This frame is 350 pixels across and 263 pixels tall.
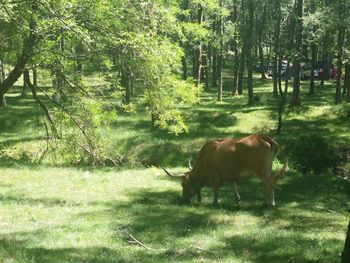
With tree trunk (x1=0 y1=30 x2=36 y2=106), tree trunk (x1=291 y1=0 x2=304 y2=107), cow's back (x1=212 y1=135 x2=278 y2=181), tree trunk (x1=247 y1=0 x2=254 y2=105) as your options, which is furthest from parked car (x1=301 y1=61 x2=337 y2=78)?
tree trunk (x1=0 y1=30 x2=36 y2=106)

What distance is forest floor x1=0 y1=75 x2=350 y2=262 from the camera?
32.7 feet

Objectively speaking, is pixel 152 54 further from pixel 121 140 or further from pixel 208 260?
pixel 121 140

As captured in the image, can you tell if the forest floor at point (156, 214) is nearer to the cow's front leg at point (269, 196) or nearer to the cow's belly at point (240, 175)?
the cow's front leg at point (269, 196)

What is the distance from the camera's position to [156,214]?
13.5m

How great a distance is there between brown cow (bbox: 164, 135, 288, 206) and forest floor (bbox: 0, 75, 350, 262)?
64 centimetres

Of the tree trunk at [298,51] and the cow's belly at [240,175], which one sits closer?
the cow's belly at [240,175]

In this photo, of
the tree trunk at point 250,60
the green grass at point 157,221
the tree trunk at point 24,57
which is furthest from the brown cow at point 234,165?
the tree trunk at point 250,60

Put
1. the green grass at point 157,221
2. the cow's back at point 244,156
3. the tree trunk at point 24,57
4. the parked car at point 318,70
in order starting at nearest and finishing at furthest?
the green grass at point 157,221
the tree trunk at point 24,57
the cow's back at point 244,156
the parked car at point 318,70

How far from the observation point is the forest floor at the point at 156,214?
996cm

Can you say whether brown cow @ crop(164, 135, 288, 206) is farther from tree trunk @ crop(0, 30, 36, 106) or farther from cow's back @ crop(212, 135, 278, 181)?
tree trunk @ crop(0, 30, 36, 106)

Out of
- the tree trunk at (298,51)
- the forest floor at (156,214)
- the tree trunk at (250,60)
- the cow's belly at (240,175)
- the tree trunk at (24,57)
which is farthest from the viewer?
the tree trunk at (250,60)

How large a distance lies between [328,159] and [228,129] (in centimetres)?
721

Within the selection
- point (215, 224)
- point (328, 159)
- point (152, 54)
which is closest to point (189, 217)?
point (215, 224)

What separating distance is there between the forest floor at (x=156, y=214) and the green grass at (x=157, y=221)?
0.08 feet
